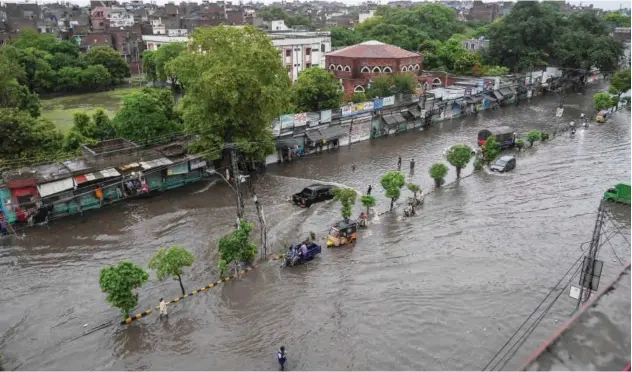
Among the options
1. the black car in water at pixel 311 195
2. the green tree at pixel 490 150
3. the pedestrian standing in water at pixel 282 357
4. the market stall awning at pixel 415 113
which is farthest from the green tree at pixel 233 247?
the market stall awning at pixel 415 113

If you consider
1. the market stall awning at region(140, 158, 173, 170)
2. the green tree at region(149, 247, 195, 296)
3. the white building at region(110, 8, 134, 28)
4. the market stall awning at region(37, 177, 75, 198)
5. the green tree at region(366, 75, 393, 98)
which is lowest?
the green tree at region(149, 247, 195, 296)

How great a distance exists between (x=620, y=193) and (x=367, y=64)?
31821mm

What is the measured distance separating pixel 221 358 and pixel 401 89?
37.6 m

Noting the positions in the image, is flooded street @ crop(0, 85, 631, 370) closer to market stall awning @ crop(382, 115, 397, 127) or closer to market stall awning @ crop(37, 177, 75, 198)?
market stall awning @ crop(37, 177, 75, 198)

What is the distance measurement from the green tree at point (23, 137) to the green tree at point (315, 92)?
17917mm

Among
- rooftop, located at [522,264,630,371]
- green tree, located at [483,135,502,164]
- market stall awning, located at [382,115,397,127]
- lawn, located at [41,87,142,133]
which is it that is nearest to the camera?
rooftop, located at [522,264,630,371]

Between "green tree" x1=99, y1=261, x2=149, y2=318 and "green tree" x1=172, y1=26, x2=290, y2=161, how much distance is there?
14.4 metres

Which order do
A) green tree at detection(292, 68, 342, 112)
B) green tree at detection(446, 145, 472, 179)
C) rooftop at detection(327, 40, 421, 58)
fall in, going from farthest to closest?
rooftop at detection(327, 40, 421, 58) < green tree at detection(292, 68, 342, 112) < green tree at detection(446, 145, 472, 179)

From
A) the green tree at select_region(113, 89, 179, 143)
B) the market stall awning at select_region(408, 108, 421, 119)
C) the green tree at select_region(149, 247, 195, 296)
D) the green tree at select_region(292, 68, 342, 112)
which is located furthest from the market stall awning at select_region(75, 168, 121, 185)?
the market stall awning at select_region(408, 108, 421, 119)

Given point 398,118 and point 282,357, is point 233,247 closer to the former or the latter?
point 282,357

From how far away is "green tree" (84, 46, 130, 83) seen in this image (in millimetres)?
67875

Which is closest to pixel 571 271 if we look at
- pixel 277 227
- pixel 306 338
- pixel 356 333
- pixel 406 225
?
pixel 406 225

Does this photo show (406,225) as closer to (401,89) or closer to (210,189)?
(210,189)

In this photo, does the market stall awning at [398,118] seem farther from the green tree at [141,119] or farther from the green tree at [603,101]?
the green tree at [603,101]
